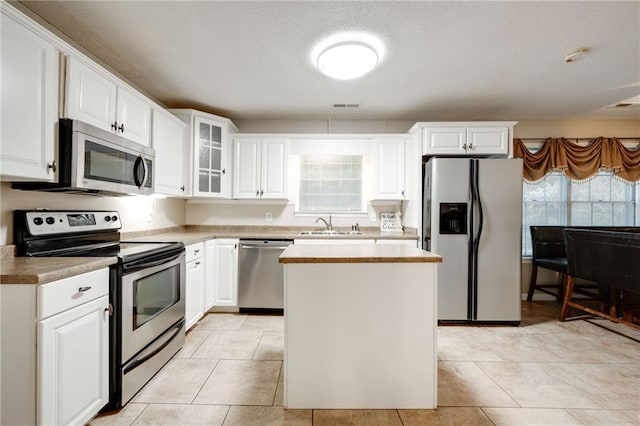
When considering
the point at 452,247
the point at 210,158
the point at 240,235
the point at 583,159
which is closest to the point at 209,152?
the point at 210,158

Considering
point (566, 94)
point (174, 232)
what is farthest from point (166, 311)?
point (566, 94)

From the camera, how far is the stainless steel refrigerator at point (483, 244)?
322cm

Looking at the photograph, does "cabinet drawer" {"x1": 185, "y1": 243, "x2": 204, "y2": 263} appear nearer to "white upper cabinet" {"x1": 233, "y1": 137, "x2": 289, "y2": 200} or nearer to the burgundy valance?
"white upper cabinet" {"x1": 233, "y1": 137, "x2": 289, "y2": 200}

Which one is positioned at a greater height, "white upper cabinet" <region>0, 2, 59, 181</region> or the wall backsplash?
"white upper cabinet" <region>0, 2, 59, 181</region>

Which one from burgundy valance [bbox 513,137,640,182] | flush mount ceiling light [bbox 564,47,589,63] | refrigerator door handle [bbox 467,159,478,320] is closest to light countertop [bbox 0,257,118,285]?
refrigerator door handle [bbox 467,159,478,320]

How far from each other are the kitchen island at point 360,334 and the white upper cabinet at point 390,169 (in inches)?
83.0

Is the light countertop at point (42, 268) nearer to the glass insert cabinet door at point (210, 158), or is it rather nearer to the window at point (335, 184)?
the glass insert cabinet door at point (210, 158)

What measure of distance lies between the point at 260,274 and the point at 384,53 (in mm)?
2496

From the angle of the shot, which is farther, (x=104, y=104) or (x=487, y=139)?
(x=487, y=139)

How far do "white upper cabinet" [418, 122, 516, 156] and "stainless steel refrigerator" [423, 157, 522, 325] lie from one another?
320 mm

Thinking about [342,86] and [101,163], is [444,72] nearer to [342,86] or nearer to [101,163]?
[342,86]

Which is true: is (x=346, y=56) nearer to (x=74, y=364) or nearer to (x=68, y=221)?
(x=68, y=221)

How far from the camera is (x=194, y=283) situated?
3.00 meters

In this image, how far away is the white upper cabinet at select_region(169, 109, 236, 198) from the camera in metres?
3.43
